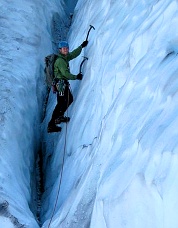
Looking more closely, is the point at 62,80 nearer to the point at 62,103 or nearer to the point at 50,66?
the point at 50,66

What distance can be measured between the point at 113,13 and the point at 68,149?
244 cm

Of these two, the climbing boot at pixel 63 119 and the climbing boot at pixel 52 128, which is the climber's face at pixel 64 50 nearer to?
the climbing boot at pixel 63 119

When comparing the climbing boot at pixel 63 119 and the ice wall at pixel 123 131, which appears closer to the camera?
the ice wall at pixel 123 131

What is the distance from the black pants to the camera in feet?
25.0

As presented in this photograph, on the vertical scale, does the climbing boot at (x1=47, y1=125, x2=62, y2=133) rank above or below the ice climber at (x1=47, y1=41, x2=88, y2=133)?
below

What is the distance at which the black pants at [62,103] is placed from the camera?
25.0 ft

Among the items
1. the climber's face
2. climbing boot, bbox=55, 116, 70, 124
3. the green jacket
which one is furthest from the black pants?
the climber's face

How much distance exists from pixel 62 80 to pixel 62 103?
0.44 meters

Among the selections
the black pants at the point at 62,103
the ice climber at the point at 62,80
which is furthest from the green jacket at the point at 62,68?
the black pants at the point at 62,103

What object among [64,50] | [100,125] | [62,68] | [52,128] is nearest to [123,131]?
[100,125]

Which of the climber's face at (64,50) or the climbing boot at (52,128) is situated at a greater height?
the climber's face at (64,50)

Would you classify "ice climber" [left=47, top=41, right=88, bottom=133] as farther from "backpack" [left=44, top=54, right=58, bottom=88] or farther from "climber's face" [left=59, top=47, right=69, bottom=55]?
"backpack" [left=44, top=54, right=58, bottom=88]

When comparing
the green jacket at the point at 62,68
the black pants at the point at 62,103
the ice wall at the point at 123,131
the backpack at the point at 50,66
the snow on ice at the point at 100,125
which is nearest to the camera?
the ice wall at the point at 123,131

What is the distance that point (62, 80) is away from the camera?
7441 mm
